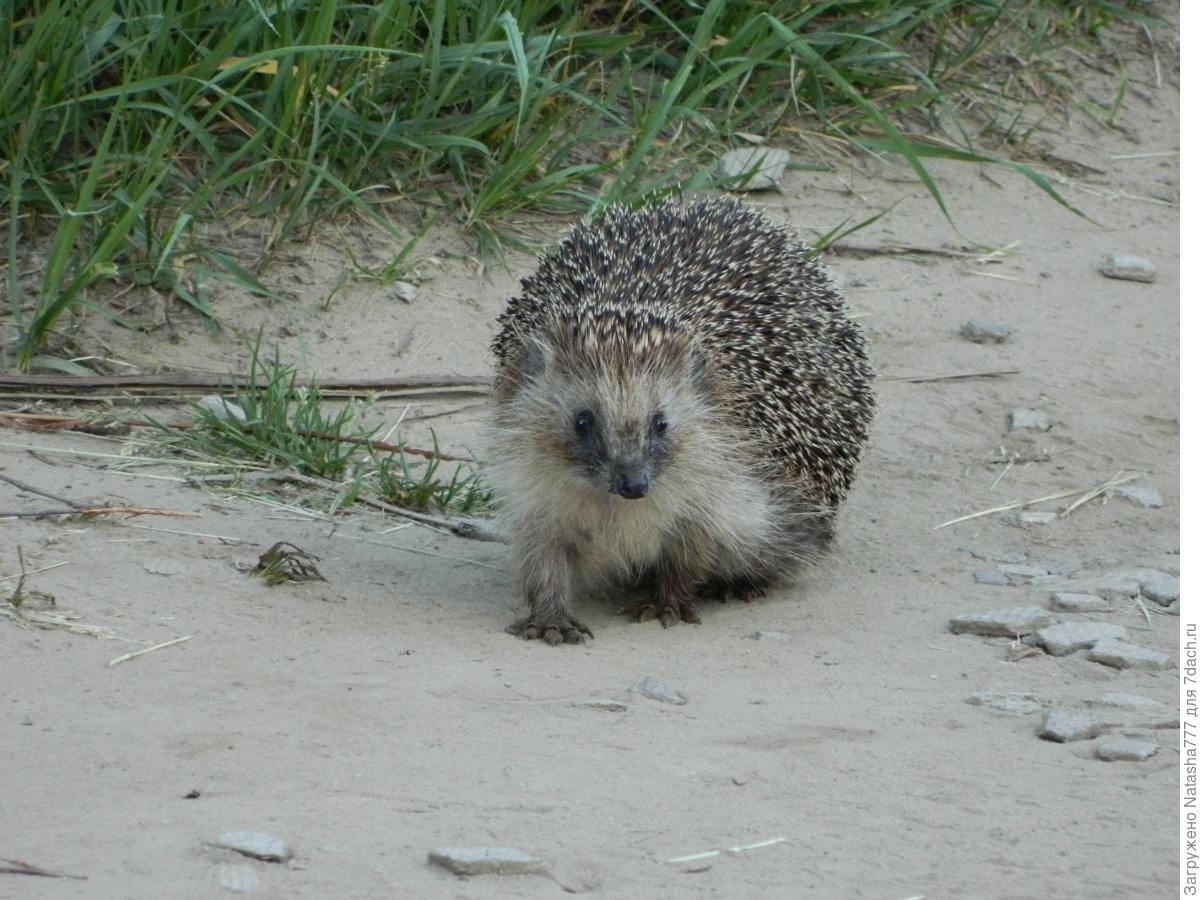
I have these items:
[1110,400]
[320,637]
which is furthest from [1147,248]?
[320,637]

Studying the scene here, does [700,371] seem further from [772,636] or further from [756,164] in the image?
[756,164]

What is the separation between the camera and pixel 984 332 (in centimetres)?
798

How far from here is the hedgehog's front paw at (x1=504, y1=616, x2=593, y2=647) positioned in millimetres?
5023

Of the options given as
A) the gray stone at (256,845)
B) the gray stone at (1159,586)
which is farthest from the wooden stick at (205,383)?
the gray stone at (256,845)

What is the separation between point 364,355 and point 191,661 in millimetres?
3227

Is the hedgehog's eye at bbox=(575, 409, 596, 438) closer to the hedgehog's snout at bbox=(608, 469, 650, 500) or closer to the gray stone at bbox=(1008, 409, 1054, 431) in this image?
the hedgehog's snout at bbox=(608, 469, 650, 500)

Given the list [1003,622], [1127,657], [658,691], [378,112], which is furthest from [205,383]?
[1127,657]

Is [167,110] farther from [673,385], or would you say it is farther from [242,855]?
[242,855]

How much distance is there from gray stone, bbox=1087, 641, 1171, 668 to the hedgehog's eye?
1.65 metres

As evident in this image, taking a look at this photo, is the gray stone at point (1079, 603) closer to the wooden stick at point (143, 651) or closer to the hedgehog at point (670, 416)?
the hedgehog at point (670, 416)

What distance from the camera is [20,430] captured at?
20.0ft

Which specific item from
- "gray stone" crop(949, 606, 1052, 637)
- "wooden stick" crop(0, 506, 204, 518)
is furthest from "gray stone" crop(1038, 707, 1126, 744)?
"wooden stick" crop(0, 506, 204, 518)

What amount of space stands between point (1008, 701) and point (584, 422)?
1591 mm

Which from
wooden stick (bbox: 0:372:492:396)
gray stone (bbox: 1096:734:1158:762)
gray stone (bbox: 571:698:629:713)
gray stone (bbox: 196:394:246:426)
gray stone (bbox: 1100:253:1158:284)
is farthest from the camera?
gray stone (bbox: 1100:253:1158:284)
